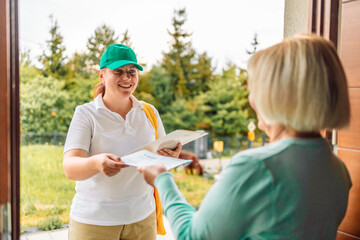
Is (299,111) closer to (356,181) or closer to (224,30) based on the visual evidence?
(356,181)

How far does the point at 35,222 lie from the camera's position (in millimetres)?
3793

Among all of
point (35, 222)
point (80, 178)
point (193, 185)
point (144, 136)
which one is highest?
point (144, 136)

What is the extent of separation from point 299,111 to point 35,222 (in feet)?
13.0

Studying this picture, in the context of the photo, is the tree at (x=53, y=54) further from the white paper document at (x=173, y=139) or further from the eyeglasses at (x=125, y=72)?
the white paper document at (x=173, y=139)

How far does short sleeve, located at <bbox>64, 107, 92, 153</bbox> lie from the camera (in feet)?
3.39

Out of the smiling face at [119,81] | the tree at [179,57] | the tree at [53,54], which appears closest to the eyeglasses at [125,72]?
the smiling face at [119,81]

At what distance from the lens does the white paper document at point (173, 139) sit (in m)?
1.06

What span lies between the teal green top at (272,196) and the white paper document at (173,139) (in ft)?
1.55

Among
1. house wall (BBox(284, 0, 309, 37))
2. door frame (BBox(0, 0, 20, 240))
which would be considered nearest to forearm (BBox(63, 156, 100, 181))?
door frame (BBox(0, 0, 20, 240))

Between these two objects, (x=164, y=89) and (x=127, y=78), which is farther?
(x=164, y=89)

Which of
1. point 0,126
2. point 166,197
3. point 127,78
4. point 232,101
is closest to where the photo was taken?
point 166,197

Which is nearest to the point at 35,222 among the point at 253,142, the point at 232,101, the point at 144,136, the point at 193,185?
the point at 144,136

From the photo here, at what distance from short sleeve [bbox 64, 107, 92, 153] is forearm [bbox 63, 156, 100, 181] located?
0.05 m

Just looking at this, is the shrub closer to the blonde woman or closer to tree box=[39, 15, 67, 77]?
tree box=[39, 15, 67, 77]
